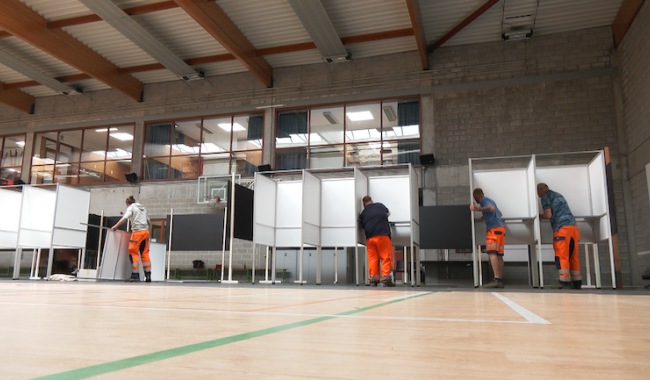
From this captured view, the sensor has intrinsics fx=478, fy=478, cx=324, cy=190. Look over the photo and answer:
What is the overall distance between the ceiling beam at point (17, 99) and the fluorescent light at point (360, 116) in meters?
11.4

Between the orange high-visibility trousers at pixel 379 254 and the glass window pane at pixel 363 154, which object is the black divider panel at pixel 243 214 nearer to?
the orange high-visibility trousers at pixel 379 254

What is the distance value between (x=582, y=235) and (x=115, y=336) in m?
8.42

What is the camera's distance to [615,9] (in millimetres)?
11641

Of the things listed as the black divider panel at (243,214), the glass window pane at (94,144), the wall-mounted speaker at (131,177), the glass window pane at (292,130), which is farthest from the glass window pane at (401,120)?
the glass window pane at (94,144)

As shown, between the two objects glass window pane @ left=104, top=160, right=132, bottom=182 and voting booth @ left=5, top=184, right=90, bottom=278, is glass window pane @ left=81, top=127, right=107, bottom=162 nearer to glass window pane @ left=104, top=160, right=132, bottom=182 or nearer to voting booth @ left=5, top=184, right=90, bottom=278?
glass window pane @ left=104, top=160, right=132, bottom=182

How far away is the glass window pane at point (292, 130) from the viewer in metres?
14.1

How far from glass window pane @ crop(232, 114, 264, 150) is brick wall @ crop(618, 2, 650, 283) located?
964 centimetres

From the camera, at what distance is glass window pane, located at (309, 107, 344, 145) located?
13.9 meters

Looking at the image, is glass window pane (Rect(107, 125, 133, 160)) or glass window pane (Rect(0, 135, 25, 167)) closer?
glass window pane (Rect(107, 125, 133, 160))

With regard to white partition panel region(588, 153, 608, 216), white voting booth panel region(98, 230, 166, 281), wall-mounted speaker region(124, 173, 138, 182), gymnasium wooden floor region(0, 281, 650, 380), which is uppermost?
wall-mounted speaker region(124, 173, 138, 182)

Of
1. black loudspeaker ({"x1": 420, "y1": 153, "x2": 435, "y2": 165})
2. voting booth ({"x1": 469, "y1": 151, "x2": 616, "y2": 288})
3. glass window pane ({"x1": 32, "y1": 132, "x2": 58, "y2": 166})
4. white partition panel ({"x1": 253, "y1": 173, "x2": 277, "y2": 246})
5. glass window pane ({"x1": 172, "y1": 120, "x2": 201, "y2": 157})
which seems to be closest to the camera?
voting booth ({"x1": 469, "y1": 151, "x2": 616, "y2": 288})

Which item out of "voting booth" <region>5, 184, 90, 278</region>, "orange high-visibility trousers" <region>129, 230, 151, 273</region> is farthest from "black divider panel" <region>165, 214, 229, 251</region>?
"voting booth" <region>5, 184, 90, 278</region>

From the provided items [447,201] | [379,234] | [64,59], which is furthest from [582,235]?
[64,59]

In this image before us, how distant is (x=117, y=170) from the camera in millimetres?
15359
